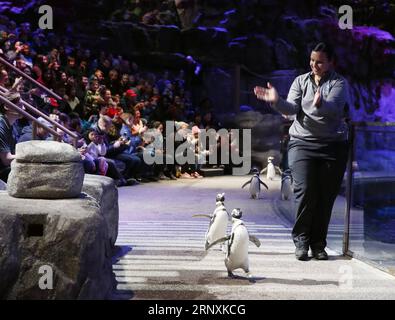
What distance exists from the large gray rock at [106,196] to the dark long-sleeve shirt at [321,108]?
1476 mm

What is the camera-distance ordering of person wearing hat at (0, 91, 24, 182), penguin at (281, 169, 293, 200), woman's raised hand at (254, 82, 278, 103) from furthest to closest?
penguin at (281, 169, 293, 200)
person wearing hat at (0, 91, 24, 182)
woman's raised hand at (254, 82, 278, 103)

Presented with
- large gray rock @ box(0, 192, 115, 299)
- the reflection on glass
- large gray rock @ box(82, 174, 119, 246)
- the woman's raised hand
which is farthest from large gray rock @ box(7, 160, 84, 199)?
the reflection on glass

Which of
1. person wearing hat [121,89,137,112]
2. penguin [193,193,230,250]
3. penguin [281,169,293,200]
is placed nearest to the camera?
penguin [193,193,230,250]

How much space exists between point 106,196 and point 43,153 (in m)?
1.28

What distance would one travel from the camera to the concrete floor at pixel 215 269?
3.59 meters

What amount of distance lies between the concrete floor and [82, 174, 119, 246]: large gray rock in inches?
9.5

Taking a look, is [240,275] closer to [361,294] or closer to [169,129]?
[361,294]

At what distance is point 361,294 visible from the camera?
3572 mm

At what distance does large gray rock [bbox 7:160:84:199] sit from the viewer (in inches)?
137

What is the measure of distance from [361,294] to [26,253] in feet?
6.45

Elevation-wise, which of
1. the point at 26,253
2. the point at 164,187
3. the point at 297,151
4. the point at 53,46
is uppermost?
the point at 53,46

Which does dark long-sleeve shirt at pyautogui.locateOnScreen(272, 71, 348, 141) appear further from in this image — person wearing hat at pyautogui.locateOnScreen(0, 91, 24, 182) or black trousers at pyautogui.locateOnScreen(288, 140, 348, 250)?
Answer: person wearing hat at pyautogui.locateOnScreen(0, 91, 24, 182)

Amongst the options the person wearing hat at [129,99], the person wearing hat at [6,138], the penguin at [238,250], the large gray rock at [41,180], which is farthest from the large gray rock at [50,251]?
the person wearing hat at [129,99]
